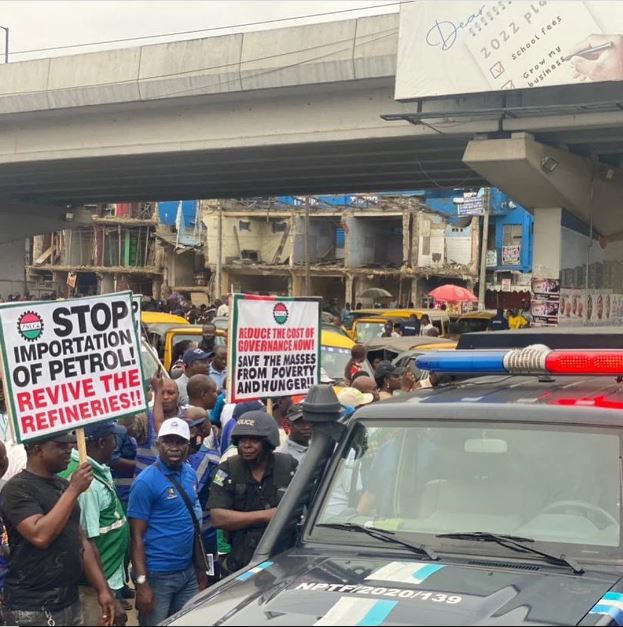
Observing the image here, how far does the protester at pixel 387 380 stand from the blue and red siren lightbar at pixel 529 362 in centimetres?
485

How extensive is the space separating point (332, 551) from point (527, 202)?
17612mm

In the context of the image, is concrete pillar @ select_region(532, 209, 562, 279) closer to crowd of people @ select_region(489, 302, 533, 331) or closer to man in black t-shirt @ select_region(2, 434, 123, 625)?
crowd of people @ select_region(489, 302, 533, 331)

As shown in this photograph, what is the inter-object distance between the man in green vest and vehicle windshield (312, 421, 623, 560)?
150cm

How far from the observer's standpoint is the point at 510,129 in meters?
18.9

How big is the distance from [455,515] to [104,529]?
7.43 ft

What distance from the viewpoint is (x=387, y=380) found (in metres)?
11.0

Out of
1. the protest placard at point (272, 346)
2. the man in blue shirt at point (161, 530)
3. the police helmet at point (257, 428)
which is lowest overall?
the man in blue shirt at point (161, 530)

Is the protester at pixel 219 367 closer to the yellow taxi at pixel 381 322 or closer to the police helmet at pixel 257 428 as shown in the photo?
the police helmet at pixel 257 428

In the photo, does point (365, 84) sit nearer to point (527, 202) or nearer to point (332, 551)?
point (527, 202)

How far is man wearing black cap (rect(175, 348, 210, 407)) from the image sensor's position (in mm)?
10273

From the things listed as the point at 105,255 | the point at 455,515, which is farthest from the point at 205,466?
the point at 105,255

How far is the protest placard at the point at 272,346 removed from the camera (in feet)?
24.4

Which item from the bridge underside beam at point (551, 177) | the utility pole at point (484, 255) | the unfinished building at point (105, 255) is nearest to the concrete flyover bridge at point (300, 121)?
the bridge underside beam at point (551, 177)

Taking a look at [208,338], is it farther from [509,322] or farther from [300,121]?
[509,322]
